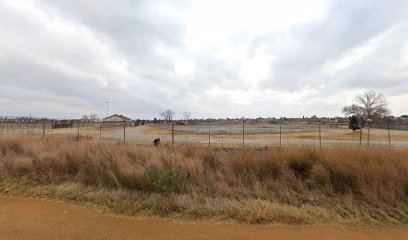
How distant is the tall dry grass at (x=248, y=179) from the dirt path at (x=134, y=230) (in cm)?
52

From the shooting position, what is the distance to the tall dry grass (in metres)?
6.44

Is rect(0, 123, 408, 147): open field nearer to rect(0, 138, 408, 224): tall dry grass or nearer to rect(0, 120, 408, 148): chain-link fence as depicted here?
rect(0, 120, 408, 148): chain-link fence

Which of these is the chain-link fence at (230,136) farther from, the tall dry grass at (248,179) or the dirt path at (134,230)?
the dirt path at (134,230)

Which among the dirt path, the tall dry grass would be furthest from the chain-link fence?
the dirt path

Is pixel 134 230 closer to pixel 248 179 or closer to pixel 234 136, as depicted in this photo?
pixel 248 179

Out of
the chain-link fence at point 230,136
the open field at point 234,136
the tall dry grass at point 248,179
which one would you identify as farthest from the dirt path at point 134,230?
the open field at point 234,136

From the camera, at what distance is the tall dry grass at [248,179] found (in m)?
6.44

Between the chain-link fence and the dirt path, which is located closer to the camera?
the dirt path

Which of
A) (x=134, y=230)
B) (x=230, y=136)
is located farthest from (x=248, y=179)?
(x=230, y=136)

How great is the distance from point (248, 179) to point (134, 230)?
3578 mm

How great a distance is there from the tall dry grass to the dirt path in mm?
519

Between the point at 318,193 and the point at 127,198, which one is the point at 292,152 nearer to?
the point at 318,193

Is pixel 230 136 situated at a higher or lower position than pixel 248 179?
higher

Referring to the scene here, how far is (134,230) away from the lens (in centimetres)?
555
